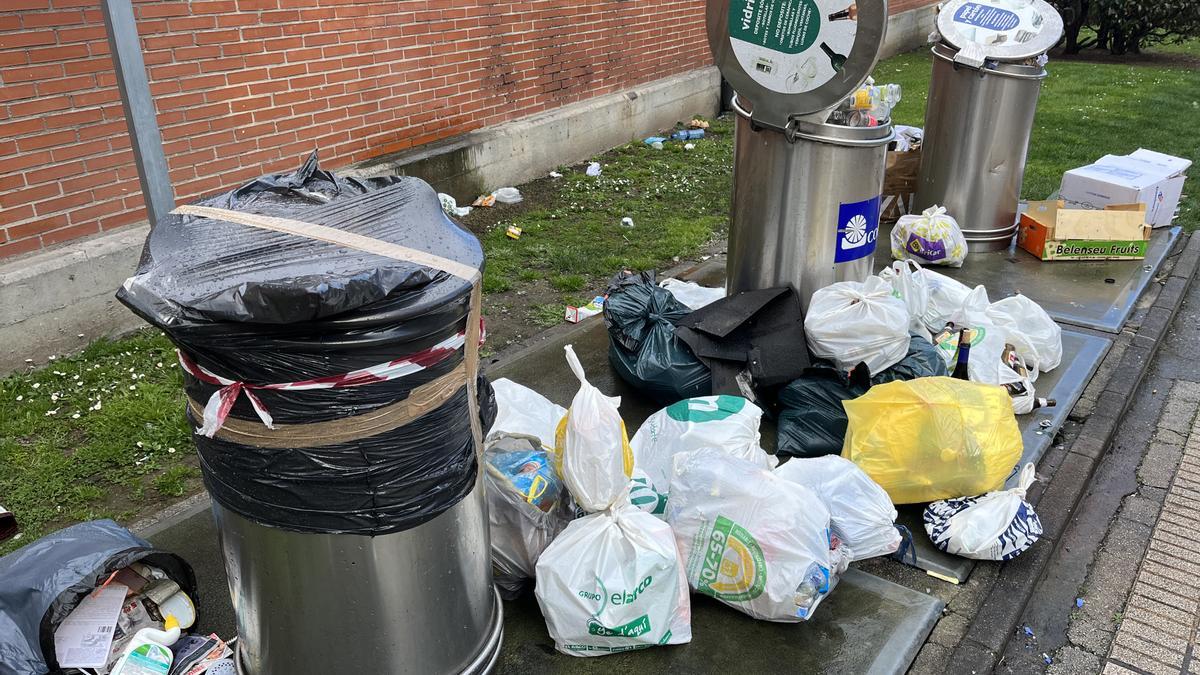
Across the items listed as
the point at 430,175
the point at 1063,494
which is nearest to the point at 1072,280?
the point at 1063,494

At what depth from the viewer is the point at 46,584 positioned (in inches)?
88.0

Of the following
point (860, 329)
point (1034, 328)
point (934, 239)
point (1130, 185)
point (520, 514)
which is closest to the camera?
point (520, 514)

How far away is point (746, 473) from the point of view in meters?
2.68

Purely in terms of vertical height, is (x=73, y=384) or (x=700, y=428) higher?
(x=700, y=428)

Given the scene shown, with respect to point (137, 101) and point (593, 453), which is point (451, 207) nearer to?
point (137, 101)

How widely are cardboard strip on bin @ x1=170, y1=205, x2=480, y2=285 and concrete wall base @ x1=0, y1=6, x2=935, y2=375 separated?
2752 mm

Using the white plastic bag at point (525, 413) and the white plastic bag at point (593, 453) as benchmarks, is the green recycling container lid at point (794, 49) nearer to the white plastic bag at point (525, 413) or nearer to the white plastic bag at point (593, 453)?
the white plastic bag at point (525, 413)

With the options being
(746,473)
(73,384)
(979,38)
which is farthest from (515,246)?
(746,473)

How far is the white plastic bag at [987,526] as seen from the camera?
2.90 m

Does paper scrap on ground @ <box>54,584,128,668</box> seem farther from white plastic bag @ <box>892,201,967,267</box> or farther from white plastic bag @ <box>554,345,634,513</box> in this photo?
white plastic bag @ <box>892,201,967,267</box>

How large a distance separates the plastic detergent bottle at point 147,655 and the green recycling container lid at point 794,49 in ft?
9.55

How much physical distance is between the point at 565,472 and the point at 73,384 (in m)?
2.84

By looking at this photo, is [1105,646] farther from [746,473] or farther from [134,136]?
[134,136]

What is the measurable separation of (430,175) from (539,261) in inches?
47.4
